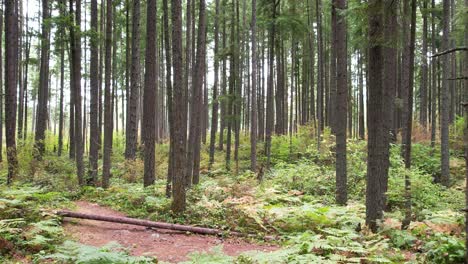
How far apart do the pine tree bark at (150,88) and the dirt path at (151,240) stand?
3.82 metres

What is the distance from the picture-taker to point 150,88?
12.1 metres

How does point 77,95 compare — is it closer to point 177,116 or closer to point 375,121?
point 177,116

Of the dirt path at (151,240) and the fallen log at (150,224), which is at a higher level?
the fallen log at (150,224)

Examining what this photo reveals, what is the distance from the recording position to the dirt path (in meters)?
6.80

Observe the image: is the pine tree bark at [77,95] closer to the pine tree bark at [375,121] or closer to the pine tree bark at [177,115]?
the pine tree bark at [177,115]

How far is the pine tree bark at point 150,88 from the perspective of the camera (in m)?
11.8

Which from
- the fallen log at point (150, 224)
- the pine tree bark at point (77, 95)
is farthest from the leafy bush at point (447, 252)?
the pine tree bark at point (77, 95)

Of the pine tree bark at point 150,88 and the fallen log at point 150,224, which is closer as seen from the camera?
the fallen log at point 150,224

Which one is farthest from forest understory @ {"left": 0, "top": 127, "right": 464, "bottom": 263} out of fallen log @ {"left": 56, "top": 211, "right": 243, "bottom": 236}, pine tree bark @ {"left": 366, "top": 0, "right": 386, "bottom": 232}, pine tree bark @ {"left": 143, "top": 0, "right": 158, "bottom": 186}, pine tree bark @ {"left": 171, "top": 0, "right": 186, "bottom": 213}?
pine tree bark @ {"left": 143, "top": 0, "right": 158, "bottom": 186}

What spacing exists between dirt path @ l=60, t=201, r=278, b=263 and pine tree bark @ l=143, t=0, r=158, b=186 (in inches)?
150

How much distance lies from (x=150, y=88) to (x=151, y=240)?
5929 mm

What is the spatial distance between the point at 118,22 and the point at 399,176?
16.0 metres

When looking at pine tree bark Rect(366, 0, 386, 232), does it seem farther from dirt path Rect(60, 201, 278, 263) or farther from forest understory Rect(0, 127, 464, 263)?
dirt path Rect(60, 201, 278, 263)

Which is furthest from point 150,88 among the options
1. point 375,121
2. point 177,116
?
point 375,121
